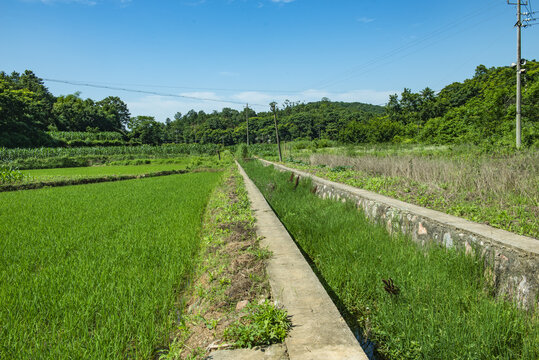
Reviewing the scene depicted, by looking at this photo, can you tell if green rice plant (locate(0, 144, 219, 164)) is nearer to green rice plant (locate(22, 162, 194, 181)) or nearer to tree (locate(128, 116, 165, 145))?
green rice plant (locate(22, 162, 194, 181))

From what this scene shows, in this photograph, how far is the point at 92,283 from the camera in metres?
2.96

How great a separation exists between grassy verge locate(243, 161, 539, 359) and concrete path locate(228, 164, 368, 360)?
43 cm

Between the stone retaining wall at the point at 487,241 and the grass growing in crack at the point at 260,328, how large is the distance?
2.08 meters

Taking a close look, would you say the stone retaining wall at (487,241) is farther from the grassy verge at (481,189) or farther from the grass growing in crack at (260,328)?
the grass growing in crack at (260,328)

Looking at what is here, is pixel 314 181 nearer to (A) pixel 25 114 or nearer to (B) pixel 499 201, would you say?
(B) pixel 499 201

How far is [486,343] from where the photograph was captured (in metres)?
1.86

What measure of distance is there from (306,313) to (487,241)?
2.12m

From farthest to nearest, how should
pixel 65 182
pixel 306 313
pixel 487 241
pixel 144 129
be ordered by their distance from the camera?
pixel 144 129 < pixel 65 182 < pixel 487 241 < pixel 306 313

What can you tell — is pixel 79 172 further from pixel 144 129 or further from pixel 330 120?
pixel 330 120

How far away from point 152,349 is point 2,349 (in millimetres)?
1036

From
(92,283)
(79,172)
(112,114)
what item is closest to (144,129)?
(112,114)

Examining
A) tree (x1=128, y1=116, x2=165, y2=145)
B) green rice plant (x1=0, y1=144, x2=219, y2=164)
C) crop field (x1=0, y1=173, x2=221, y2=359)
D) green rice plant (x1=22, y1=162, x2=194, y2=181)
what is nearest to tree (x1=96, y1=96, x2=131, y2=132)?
tree (x1=128, y1=116, x2=165, y2=145)

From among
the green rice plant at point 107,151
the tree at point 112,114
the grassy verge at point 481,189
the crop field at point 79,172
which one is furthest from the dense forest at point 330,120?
the crop field at point 79,172

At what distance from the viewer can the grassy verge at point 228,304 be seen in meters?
1.88
